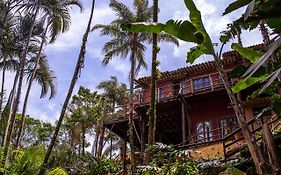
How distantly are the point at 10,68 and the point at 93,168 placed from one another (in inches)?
377

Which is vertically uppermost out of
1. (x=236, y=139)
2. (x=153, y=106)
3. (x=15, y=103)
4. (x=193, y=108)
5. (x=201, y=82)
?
(x=201, y=82)

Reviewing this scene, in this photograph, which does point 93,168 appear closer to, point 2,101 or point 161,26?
point 161,26

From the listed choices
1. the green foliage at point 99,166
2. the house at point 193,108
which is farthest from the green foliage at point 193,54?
the house at point 193,108

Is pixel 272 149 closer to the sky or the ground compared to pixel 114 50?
closer to the ground

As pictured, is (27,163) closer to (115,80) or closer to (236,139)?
(236,139)

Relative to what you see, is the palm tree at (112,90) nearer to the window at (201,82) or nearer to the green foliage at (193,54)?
the window at (201,82)

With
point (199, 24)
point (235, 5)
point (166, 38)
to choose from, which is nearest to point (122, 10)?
point (166, 38)

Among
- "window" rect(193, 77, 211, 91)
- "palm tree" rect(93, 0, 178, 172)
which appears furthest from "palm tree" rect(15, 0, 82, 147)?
"window" rect(193, 77, 211, 91)

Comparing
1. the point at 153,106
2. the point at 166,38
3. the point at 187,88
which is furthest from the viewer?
the point at 166,38

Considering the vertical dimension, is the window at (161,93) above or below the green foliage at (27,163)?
above

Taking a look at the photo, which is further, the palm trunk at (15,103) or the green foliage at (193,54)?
the palm trunk at (15,103)

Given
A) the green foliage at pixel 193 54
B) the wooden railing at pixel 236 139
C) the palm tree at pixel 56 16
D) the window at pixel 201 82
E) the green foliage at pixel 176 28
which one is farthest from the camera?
the window at pixel 201 82

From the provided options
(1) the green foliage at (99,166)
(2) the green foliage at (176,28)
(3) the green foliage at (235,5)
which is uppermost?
(2) the green foliage at (176,28)

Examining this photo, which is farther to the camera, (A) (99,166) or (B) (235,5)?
(A) (99,166)
